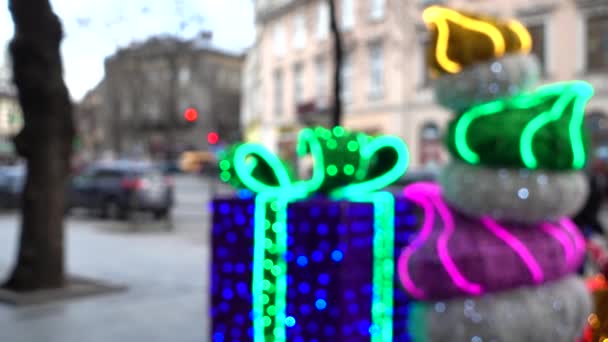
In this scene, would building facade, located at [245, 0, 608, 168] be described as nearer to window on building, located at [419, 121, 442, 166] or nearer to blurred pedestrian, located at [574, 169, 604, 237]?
window on building, located at [419, 121, 442, 166]

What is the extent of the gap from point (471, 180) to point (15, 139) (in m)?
5.97

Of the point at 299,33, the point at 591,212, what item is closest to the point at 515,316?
the point at 591,212

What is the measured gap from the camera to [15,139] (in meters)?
7.84

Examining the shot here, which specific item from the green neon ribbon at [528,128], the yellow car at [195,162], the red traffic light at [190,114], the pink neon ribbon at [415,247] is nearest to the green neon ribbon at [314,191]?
the pink neon ribbon at [415,247]

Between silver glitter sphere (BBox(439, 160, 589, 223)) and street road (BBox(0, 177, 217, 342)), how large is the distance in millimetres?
3349

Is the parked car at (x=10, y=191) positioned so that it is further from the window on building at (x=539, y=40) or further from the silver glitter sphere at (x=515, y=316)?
the silver glitter sphere at (x=515, y=316)

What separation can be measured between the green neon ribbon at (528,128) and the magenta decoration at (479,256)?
341 millimetres

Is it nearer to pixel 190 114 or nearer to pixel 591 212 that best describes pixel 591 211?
pixel 591 212

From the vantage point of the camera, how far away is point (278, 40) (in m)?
34.7

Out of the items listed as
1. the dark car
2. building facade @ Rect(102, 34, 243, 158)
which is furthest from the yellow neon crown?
building facade @ Rect(102, 34, 243, 158)

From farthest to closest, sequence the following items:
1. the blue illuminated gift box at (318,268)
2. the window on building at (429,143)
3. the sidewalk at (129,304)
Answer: the window on building at (429,143) < the sidewalk at (129,304) < the blue illuminated gift box at (318,268)

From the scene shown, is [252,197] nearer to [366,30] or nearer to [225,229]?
[225,229]

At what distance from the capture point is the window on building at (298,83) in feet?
109

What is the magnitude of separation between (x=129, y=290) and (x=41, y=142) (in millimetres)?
2002
